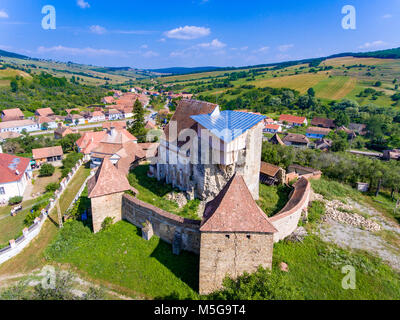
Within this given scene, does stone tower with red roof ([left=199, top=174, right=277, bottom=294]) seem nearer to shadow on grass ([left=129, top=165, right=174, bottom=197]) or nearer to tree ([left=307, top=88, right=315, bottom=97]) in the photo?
shadow on grass ([left=129, top=165, right=174, bottom=197])

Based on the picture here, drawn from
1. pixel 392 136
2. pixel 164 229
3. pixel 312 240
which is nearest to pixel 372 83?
pixel 392 136

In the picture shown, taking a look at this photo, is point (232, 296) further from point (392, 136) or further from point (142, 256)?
point (392, 136)

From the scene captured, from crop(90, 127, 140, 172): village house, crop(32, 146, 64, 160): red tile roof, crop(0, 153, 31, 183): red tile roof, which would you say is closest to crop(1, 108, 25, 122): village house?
crop(32, 146, 64, 160): red tile roof

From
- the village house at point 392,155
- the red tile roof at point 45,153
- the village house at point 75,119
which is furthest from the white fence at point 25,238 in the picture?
the village house at point 75,119

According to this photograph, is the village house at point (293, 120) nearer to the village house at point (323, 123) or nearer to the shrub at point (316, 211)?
the village house at point (323, 123)

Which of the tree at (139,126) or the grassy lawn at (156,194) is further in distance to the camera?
the tree at (139,126)

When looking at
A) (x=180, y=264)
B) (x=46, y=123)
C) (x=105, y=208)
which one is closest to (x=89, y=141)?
(x=105, y=208)

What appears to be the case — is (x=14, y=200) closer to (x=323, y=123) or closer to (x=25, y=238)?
(x=25, y=238)
